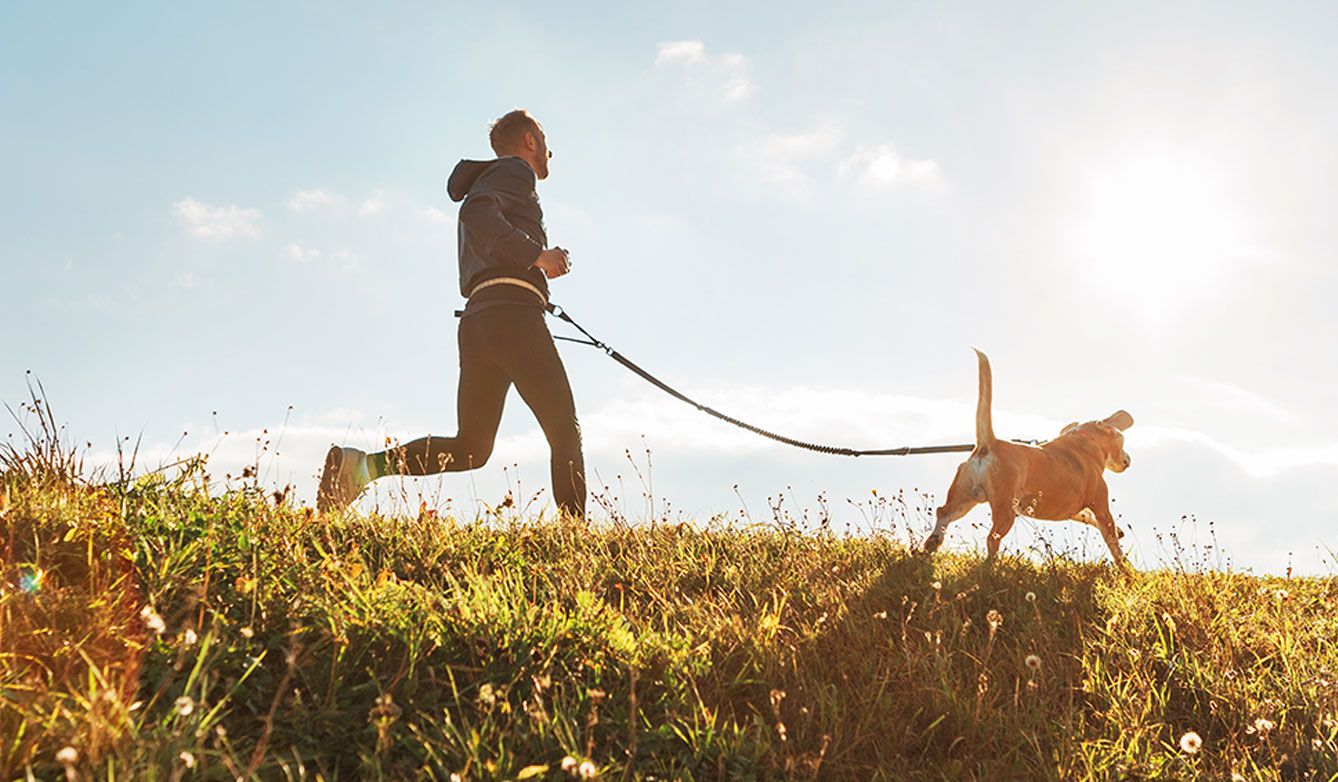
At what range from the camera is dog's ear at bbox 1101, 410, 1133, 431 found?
714cm

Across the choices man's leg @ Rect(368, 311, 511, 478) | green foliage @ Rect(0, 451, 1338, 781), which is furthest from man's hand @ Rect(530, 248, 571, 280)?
green foliage @ Rect(0, 451, 1338, 781)

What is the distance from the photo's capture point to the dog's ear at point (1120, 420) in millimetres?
7143

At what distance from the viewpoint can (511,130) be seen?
617cm

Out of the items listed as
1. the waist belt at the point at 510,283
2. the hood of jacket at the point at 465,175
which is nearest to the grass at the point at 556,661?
the waist belt at the point at 510,283

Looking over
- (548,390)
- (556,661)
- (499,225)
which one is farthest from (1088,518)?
(556,661)

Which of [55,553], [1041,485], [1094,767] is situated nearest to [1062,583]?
[1041,485]

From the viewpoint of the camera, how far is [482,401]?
5637mm

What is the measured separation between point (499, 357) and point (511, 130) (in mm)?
1761

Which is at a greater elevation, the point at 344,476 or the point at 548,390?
the point at 548,390

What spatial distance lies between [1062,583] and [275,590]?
170 inches

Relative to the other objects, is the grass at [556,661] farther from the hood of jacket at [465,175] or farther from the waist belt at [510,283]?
the hood of jacket at [465,175]

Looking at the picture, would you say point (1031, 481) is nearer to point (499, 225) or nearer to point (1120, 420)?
point (1120, 420)

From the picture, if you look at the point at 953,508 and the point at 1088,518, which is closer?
the point at 953,508

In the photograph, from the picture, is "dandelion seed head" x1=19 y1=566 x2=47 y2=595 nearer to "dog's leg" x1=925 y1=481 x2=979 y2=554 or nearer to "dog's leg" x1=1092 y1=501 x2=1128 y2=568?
"dog's leg" x1=925 y1=481 x2=979 y2=554
